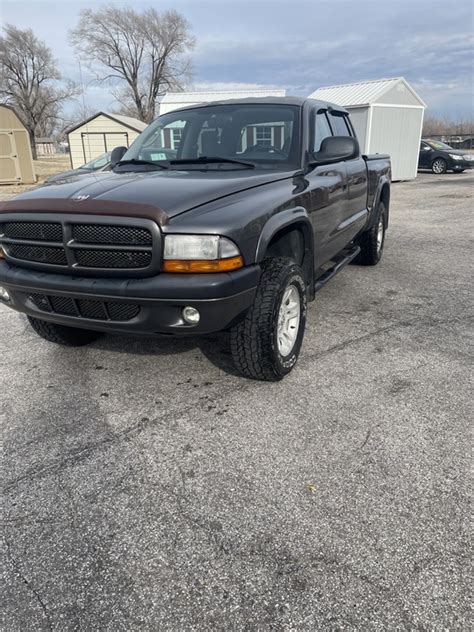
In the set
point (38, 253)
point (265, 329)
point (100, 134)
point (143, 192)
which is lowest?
point (265, 329)

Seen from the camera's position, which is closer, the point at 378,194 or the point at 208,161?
the point at 208,161

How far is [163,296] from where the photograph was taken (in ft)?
8.38

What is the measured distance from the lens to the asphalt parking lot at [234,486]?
173 centimetres

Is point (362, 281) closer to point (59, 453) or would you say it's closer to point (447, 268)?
point (447, 268)

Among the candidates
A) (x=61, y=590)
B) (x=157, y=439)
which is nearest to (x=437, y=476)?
(x=157, y=439)

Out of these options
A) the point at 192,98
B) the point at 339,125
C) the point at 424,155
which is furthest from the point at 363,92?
the point at 339,125

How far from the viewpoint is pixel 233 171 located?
134 inches

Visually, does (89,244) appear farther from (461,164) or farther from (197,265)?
(461,164)

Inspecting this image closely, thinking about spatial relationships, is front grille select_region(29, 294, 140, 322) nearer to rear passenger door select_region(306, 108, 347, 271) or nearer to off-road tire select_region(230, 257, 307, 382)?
off-road tire select_region(230, 257, 307, 382)

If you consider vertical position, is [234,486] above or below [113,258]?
below

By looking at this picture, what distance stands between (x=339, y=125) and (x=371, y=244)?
178 centimetres

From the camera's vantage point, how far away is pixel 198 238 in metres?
2.53

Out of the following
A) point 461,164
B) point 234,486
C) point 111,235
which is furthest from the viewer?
point 461,164

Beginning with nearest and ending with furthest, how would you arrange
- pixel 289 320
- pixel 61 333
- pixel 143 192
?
pixel 143 192
pixel 289 320
pixel 61 333
